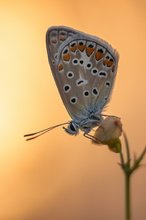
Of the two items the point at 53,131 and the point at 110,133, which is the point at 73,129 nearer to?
the point at 110,133

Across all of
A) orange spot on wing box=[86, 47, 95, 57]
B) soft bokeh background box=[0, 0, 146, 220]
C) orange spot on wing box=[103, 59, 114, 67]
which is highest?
orange spot on wing box=[86, 47, 95, 57]

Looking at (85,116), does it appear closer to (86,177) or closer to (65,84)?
(65,84)

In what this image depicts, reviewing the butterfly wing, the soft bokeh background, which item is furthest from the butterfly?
the soft bokeh background

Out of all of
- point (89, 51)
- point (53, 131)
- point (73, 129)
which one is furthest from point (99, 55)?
point (53, 131)

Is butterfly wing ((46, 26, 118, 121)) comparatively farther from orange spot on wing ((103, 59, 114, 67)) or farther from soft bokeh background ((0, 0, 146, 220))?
soft bokeh background ((0, 0, 146, 220))

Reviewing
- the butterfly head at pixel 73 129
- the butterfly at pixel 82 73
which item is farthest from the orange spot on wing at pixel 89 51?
the butterfly head at pixel 73 129
